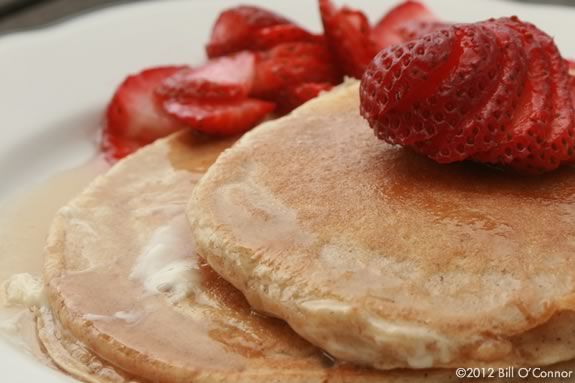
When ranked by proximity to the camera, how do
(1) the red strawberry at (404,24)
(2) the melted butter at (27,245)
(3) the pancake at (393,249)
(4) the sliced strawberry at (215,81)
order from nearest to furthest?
(3) the pancake at (393,249)
(2) the melted butter at (27,245)
(4) the sliced strawberry at (215,81)
(1) the red strawberry at (404,24)

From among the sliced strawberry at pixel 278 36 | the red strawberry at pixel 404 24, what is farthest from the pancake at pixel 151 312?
the red strawberry at pixel 404 24

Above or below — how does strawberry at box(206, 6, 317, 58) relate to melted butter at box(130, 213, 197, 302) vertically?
above

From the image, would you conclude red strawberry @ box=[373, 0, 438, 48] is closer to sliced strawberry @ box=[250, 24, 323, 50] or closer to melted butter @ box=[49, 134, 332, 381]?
sliced strawberry @ box=[250, 24, 323, 50]

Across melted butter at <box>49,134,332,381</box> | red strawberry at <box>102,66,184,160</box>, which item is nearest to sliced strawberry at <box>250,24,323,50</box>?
red strawberry at <box>102,66,184,160</box>

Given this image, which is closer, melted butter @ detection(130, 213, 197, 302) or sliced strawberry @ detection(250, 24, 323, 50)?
melted butter @ detection(130, 213, 197, 302)

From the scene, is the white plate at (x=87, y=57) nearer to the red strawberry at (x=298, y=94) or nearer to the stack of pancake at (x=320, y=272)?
the red strawberry at (x=298, y=94)

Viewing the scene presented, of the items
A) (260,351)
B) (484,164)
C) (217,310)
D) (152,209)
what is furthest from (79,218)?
(484,164)
